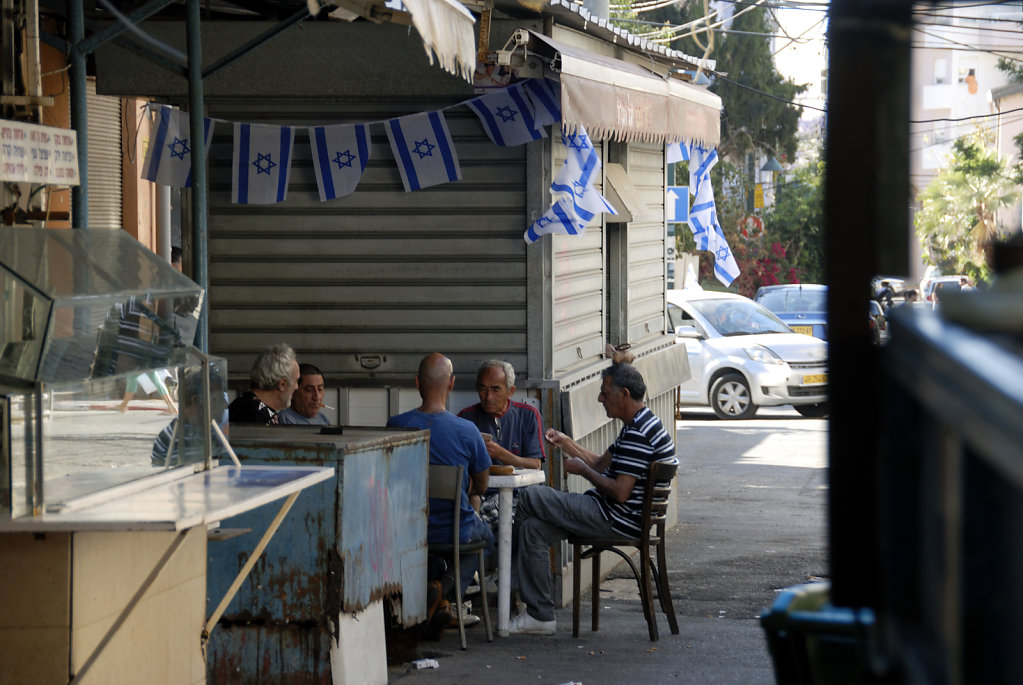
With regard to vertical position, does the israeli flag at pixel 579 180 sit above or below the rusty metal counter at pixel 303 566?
above

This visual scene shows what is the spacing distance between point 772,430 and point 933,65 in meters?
15.6

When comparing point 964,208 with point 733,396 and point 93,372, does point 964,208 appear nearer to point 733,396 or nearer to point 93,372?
point 93,372

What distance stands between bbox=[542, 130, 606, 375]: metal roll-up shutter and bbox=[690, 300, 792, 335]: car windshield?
977 centimetres

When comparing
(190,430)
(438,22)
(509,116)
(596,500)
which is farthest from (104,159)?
(190,430)

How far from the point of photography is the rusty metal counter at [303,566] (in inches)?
244

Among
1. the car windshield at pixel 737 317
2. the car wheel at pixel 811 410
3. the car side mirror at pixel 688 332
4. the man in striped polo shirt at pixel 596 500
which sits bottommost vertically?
the car wheel at pixel 811 410

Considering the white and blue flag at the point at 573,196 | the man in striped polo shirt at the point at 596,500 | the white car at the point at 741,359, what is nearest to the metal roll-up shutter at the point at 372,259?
the white and blue flag at the point at 573,196

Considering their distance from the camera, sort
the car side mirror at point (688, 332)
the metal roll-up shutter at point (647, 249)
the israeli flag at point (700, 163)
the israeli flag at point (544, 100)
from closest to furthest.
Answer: the israeli flag at point (544, 100) < the metal roll-up shutter at point (647, 249) < the israeli flag at point (700, 163) < the car side mirror at point (688, 332)

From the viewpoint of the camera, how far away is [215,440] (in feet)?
17.1

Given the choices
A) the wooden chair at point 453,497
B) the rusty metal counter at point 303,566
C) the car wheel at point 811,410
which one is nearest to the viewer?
the rusty metal counter at point 303,566

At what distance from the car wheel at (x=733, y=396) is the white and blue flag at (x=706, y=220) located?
768 centimetres

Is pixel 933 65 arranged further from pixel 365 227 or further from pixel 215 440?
pixel 365 227

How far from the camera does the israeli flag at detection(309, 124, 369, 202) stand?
27.5 feet

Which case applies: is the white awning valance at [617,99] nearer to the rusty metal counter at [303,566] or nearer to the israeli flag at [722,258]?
the israeli flag at [722,258]
